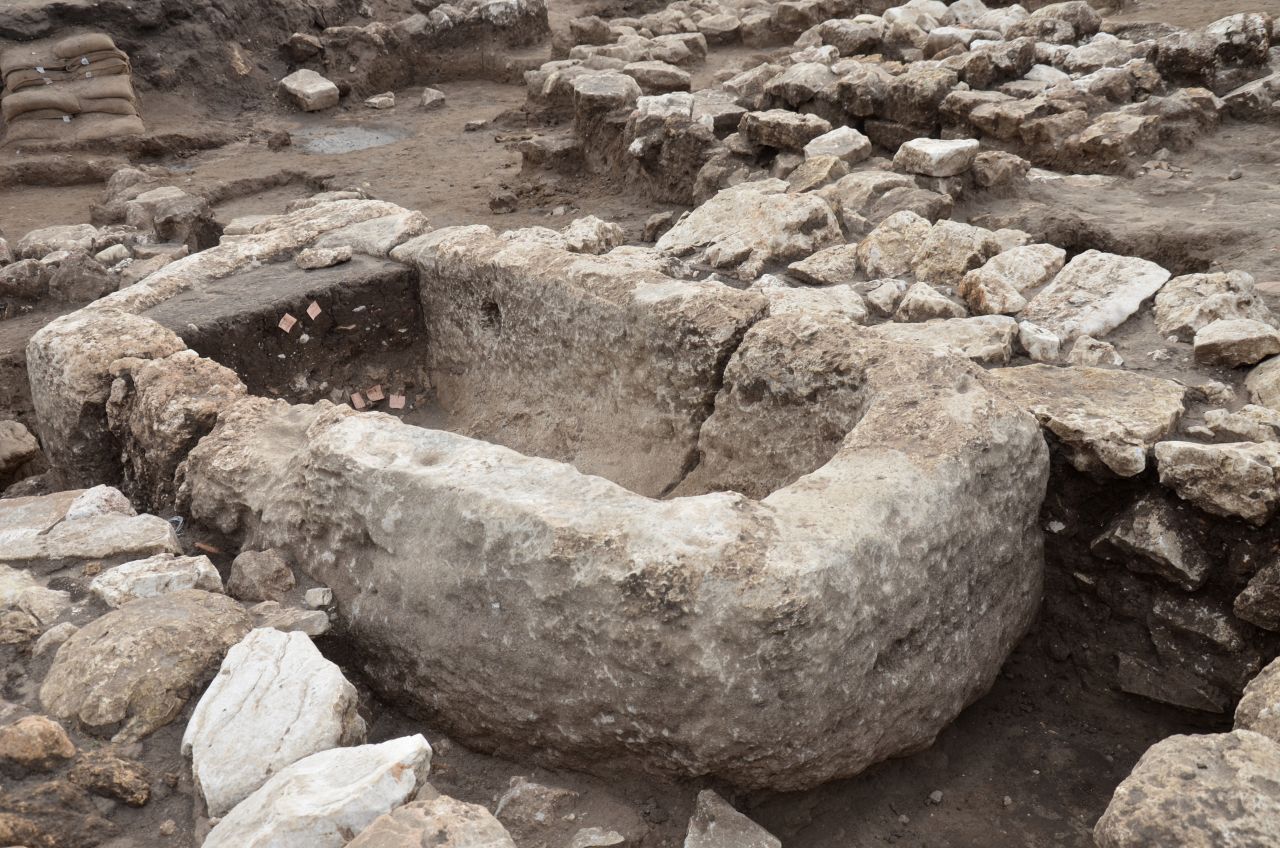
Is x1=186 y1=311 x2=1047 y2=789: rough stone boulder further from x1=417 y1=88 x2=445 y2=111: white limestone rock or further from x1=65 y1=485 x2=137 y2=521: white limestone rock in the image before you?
x1=417 y1=88 x2=445 y2=111: white limestone rock

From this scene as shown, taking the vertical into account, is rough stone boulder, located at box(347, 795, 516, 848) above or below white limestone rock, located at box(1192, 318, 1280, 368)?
below

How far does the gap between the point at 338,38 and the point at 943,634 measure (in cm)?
983

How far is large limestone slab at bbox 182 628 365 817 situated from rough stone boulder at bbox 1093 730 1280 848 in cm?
151

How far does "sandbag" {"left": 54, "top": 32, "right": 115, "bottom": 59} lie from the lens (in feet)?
30.8

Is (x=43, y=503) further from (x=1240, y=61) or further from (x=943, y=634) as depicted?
(x=1240, y=61)

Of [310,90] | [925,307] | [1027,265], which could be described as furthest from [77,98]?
[1027,265]

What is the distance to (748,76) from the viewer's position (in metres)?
6.93

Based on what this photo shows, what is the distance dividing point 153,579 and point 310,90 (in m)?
8.42

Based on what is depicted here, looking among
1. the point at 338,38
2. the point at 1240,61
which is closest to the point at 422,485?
the point at 1240,61

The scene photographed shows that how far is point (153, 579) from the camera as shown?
9.04 ft

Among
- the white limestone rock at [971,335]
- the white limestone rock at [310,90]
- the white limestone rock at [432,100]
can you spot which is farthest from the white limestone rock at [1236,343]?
the white limestone rock at [310,90]

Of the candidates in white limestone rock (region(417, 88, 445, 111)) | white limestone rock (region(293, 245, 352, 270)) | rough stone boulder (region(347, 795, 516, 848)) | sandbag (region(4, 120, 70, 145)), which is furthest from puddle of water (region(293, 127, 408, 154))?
rough stone boulder (region(347, 795, 516, 848))

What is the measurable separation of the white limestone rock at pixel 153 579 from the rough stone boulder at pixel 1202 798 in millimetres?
2113

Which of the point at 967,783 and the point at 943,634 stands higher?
the point at 943,634
